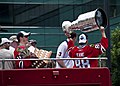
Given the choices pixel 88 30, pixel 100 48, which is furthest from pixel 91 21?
pixel 100 48

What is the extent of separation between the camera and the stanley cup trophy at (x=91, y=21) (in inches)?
236

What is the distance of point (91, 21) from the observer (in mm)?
6016

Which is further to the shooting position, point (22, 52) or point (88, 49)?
point (88, 49)

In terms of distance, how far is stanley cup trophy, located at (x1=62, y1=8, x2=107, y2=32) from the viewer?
599 centimetres

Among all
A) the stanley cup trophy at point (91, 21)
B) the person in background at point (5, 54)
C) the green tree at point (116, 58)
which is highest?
the stanley cup trophy at point (91, 21)

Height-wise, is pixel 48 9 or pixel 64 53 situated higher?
pixel 48 9

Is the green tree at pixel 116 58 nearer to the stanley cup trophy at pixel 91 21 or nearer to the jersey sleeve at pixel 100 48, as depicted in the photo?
the jersey sleeve at pixel 100 48

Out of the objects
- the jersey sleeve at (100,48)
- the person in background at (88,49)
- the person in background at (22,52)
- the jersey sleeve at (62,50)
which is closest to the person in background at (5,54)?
the person in background at (22,52)

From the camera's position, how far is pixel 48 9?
1587 inches

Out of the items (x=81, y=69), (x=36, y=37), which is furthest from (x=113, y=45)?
(x=81, y=69)

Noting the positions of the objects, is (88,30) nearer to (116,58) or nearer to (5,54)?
(5,54)

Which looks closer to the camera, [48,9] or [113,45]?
[113,45]

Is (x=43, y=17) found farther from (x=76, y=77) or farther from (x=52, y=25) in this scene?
(x=76, y=77)

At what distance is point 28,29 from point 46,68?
33105 mm
